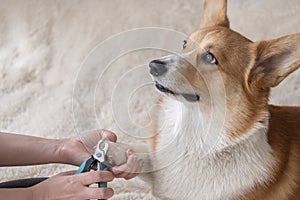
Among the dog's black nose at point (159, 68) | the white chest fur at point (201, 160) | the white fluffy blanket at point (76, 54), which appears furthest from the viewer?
the white fluffy blanket at point (76, 54)

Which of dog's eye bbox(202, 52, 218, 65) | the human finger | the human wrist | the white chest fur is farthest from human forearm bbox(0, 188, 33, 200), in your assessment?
dog's eye bbox(202, 52, 218, 65)

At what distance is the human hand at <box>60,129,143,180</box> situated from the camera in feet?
4.21

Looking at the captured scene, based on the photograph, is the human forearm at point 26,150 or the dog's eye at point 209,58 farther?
the human forearm at point 26,150

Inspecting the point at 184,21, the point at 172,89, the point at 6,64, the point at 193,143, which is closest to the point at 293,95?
the point at 184,21

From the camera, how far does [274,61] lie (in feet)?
4.09

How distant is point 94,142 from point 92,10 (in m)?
1.04

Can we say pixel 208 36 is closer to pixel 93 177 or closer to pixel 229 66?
pixel 229 66

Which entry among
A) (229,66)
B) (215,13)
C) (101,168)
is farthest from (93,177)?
(215,13)

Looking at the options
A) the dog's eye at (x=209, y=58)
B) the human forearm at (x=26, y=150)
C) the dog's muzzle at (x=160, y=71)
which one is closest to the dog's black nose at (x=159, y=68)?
the dog's muzzle at (x=160, y=71)

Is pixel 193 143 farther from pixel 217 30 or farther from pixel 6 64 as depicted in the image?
pixel 6 64

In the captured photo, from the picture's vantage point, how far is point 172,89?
119 cm

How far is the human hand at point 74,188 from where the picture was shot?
3.86ft

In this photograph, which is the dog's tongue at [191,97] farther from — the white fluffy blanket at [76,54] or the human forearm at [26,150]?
the human forearm at [26,150]

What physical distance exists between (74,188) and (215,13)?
0.52m
